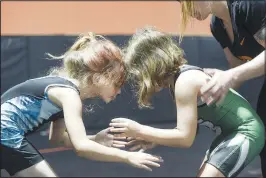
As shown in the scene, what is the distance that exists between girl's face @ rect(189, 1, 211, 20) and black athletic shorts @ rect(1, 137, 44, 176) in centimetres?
93

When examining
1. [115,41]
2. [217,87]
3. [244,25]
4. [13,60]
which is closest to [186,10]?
[244,25]

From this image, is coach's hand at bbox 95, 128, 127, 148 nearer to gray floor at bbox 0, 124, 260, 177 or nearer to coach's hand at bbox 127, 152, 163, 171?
coach's hand at bbox 127, 152, 163, 171

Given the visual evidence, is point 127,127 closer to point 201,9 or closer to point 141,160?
point 141,160

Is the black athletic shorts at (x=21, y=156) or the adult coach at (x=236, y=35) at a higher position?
the adult coach at (x=236, y=35)

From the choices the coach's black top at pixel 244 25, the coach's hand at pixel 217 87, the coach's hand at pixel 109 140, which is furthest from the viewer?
the coach's hand at pixel 109 140

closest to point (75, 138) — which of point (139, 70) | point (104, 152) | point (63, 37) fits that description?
point (104, 152)

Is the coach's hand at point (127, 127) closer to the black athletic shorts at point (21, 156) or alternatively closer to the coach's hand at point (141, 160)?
the coach's hand at point (141, 160)

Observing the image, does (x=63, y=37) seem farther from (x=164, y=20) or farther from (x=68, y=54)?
(x=68, y=54)

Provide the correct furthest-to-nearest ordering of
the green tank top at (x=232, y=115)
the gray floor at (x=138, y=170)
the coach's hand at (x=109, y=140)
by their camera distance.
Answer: the gray floor at (x=138, y=170), the coach's hand at (x=109, y=140), the green tank top at (x=232, y=115)

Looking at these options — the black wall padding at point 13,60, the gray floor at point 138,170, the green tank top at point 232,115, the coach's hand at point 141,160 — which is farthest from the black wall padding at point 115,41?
the coach's hand at point 141,160

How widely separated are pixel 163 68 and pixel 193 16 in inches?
10.7

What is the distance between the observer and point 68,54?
2490 mm

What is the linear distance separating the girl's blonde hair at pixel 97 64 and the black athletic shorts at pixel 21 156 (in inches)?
16.3

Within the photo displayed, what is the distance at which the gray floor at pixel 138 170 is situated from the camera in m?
4.66
